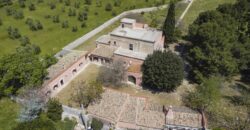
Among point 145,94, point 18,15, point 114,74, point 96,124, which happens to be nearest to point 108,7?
point 18,15

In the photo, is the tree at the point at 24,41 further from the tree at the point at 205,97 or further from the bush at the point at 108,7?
the tree at the point at 205,97

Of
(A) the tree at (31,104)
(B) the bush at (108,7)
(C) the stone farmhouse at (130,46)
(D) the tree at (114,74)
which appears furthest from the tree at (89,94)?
(B) the bush at (108,7)

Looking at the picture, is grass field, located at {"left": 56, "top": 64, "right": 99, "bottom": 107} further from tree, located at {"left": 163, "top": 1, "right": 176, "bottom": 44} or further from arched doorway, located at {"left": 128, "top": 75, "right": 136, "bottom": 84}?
tree, located at {"left": 163, "top": 1, "right": 176, "bottom": 44}

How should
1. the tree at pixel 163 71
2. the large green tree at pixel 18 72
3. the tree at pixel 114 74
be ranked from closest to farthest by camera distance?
the large green tree at pixel 18 72 < the tree at pixel 163 71 < the tree at pixel 114 74

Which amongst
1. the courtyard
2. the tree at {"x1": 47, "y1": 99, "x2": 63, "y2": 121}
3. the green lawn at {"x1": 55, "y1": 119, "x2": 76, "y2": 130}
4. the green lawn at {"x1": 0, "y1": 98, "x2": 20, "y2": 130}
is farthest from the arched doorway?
the green lawn at {"x1": 0, "y1": 98, "x2": 20, "y2": 130}

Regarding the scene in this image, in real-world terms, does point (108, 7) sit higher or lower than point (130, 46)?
higher

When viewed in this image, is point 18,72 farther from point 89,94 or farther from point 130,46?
point 130,46

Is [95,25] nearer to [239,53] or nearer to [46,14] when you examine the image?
[46,14]

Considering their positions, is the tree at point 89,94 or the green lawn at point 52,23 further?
the green lawn at point 52,23
